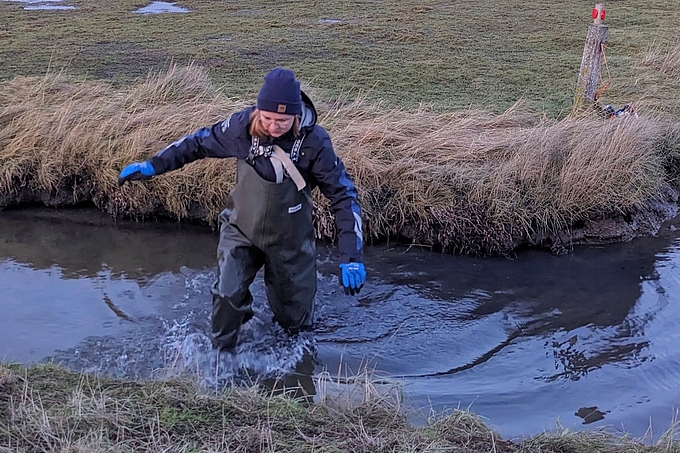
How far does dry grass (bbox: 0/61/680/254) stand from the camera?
→ 626 cm

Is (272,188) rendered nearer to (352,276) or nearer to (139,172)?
(352,276)

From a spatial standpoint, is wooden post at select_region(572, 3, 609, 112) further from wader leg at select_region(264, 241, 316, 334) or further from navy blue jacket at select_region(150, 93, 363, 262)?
navy blue jacket at select_region(150, 93, 363, 262)

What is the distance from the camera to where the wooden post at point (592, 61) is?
7621 millimetres

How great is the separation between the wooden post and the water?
183cm

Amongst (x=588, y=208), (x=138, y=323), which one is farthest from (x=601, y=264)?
(x=138, y=323)

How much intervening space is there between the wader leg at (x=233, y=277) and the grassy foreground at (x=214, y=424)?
74cm

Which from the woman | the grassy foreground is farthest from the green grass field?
the grassy foreground

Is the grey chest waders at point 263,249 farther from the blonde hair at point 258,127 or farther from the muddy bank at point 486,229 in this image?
the muddy bank at point 486,229

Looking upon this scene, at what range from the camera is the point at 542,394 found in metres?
4.44

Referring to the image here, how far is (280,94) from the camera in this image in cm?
379

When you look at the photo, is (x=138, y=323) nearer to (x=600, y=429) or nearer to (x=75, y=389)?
(x=75, y=389)

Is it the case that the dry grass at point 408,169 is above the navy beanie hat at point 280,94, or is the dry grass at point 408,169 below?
below

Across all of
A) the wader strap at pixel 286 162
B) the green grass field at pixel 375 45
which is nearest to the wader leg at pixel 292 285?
the wader strap at pixel 286 162

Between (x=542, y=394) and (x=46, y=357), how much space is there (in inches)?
116
